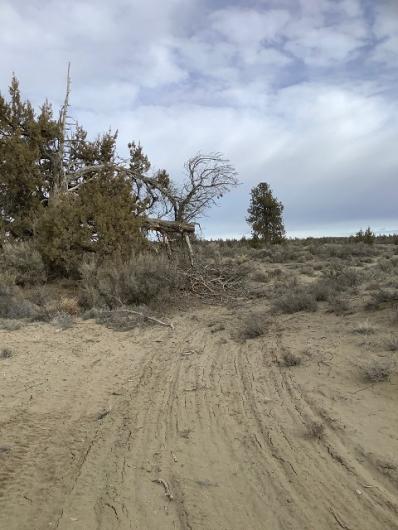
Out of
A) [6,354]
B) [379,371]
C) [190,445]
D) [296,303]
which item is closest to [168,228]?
[296,303]

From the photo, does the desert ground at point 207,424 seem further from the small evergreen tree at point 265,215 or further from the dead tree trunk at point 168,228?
the small evergreen tree at point 265,215

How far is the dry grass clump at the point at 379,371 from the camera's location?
18.6 ft

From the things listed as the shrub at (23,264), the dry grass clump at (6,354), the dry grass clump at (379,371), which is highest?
the shrub at (23,264)

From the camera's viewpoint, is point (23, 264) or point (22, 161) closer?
point (23, 264)

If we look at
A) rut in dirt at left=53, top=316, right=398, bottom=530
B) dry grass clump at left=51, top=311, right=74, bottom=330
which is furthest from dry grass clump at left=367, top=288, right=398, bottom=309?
dry grass clump at left=51, top=311, right=74, bottom=330

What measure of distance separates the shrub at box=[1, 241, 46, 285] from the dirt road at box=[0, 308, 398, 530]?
6917mm

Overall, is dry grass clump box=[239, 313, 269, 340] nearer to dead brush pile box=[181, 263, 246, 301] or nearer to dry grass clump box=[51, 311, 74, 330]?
dry grass clump box=[51, 311, 74, 330]

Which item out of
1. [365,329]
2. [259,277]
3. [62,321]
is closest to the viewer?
[365,329]

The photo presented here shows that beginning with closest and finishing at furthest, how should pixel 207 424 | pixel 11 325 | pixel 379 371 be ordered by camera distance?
pixel 207 424
pixel 379 371
pixel 11 325

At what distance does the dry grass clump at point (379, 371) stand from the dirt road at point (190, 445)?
11.5 inches

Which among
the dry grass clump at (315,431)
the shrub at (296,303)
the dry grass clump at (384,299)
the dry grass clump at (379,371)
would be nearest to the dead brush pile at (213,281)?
the shrub at (296,303)

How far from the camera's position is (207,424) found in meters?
4.91

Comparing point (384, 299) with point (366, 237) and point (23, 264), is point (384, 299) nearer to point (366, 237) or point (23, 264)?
point (23, 264)

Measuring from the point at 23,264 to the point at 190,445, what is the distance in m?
11.0
